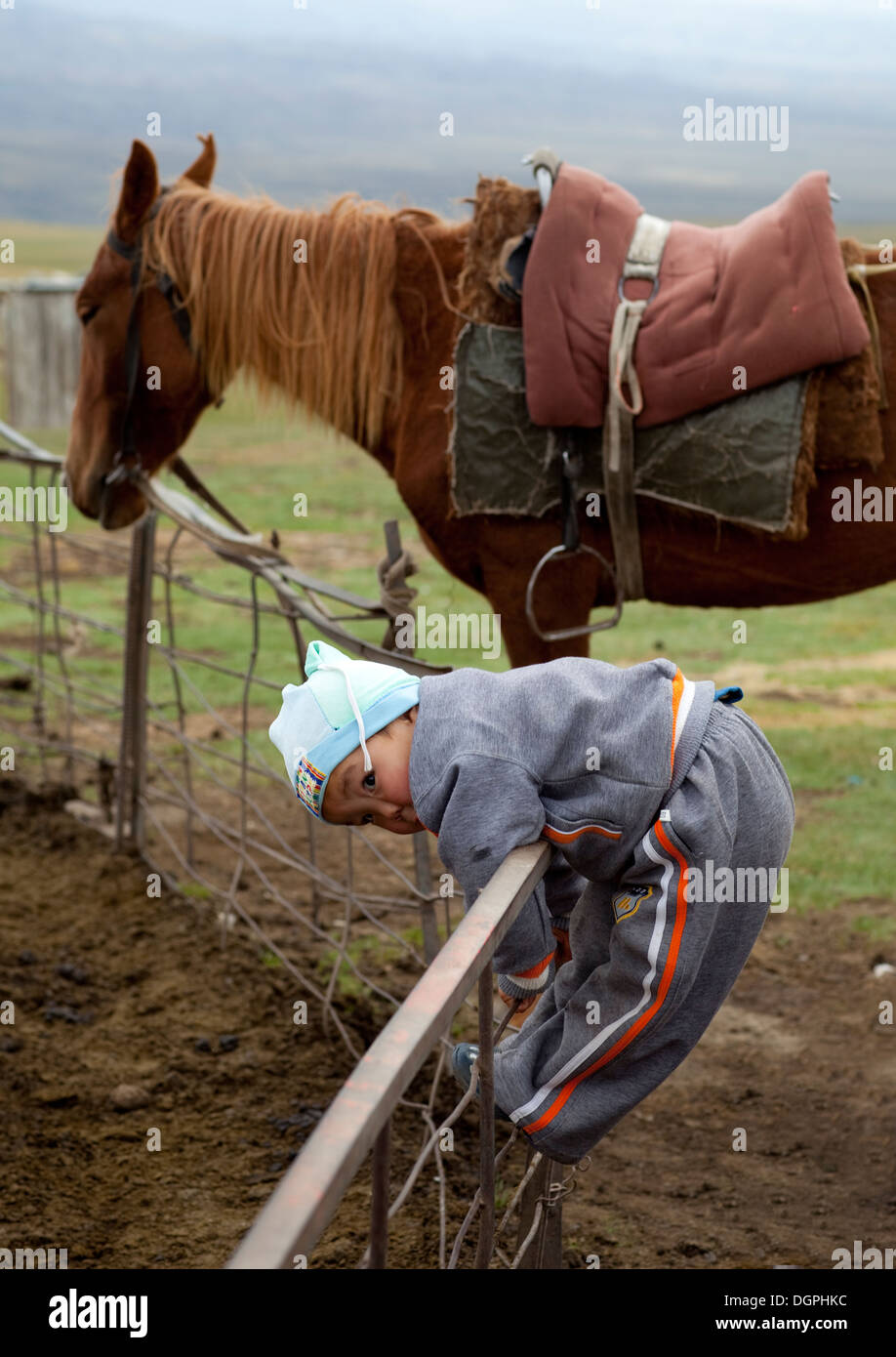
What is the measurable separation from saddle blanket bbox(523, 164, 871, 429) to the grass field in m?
0.76

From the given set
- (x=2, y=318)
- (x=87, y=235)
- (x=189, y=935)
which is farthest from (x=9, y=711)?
(x=87, y=235)

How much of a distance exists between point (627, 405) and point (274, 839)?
231 centimetres

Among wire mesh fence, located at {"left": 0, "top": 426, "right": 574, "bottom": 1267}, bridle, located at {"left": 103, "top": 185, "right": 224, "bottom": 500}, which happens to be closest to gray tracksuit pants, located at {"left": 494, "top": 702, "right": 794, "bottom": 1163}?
wire mesh fence, located at {"left": 0, "top": 426, "right": 574, "bottom": 1267}

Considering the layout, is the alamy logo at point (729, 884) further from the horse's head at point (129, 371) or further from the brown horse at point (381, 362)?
the horse's head at point (129, 371)

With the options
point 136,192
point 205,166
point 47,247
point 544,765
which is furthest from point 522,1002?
point 47,247

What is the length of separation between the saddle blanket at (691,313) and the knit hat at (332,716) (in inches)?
64.6

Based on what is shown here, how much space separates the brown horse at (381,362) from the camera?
3.36 metres

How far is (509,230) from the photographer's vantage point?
11.0 ft

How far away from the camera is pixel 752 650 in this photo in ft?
24.8

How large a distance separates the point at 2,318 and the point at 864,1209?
55.1ft
